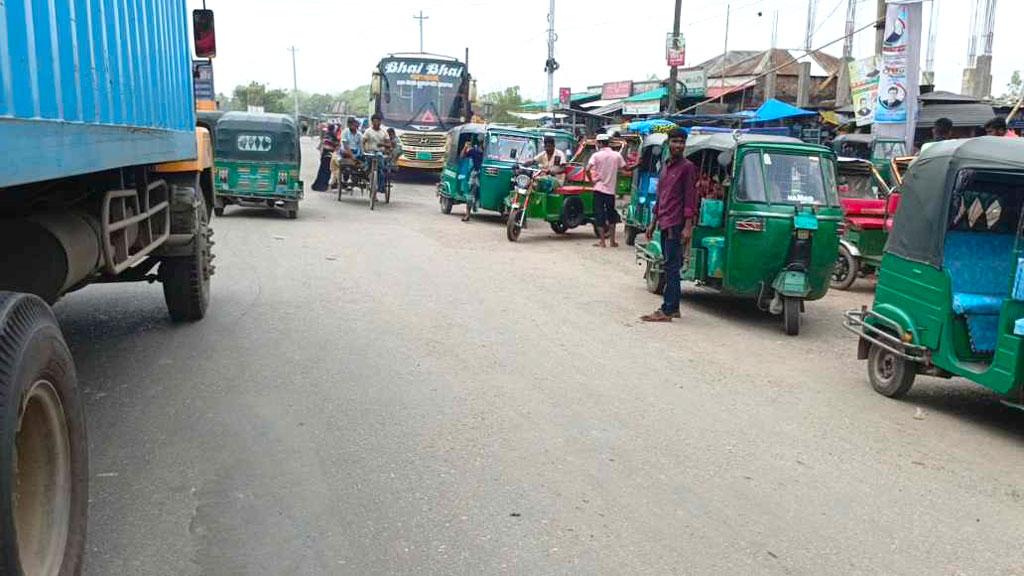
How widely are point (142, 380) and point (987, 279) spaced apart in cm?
617

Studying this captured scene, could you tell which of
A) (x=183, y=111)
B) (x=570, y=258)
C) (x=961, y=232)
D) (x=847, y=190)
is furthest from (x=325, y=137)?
(x=961, y=232)

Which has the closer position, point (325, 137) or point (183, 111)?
point (183, 111)

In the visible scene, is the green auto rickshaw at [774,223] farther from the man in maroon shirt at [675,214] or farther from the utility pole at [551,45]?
the utility pole at [551,45]

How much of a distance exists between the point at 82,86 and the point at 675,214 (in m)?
6.48

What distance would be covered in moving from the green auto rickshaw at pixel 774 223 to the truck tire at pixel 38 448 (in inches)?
278

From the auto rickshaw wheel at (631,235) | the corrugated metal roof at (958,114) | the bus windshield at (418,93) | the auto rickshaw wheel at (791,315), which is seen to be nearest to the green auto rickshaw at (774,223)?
the auto rickshaw wheel at (791,315)

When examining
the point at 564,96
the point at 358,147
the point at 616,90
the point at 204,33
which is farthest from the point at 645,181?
the point at 616,90

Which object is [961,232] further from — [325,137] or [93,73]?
[325,137]

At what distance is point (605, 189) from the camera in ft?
50.1

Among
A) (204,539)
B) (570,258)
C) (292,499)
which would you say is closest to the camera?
(204,539)

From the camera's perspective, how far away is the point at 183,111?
6.99m

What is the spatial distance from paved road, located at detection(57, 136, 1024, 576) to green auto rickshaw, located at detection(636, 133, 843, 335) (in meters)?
0.48

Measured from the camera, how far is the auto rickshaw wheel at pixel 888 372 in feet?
21.5

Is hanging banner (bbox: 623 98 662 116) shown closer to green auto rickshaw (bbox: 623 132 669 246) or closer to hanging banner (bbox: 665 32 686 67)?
hanging banner (bbox: 665 32 686 67)
